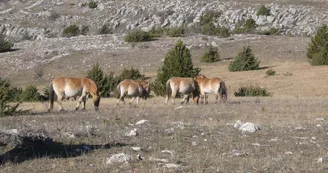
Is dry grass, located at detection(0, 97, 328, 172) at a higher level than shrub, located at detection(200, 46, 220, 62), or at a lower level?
higher

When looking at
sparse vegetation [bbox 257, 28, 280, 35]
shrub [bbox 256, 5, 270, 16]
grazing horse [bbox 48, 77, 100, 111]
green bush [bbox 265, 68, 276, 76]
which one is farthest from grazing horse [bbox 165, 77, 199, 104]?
shrub [bbox 256, 5, 270, 16]

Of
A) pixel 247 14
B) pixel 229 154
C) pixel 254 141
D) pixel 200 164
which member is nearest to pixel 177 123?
pixel 254 141

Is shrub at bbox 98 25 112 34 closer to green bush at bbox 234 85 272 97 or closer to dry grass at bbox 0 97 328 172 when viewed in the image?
green bush at bbox 234 85 272 97

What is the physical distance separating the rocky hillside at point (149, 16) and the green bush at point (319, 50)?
21.4 m

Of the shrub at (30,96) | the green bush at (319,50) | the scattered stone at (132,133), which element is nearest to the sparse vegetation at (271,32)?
the green bush at (319,50)

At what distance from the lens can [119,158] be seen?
32.0 feet

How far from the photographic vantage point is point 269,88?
39.7m

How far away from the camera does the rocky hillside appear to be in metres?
80.7

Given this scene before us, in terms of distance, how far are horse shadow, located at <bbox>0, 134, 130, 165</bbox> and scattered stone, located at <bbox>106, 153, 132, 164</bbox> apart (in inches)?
36.7

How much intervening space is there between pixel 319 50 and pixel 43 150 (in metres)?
44.0

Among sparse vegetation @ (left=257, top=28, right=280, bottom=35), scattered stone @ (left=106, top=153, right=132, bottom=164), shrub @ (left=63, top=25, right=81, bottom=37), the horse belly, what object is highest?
scattered stone @ (left=106, top=153, right=132, bottom=164)

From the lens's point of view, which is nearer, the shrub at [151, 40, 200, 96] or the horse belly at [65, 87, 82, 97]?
the horse belly at [65, 87, 82, 97]

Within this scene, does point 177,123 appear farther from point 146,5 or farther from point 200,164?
point 146,5

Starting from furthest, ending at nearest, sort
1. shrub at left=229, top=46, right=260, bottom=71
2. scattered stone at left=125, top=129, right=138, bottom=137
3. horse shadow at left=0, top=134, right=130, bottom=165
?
shrub at left=229, top=46, right=260, bottom=71 → scattered stone at left=125, top=129, right=138, bottom=137 → horse shadow at left=0, top=134, right=130, bottom=165
